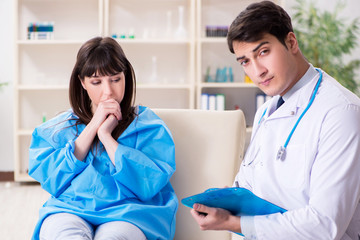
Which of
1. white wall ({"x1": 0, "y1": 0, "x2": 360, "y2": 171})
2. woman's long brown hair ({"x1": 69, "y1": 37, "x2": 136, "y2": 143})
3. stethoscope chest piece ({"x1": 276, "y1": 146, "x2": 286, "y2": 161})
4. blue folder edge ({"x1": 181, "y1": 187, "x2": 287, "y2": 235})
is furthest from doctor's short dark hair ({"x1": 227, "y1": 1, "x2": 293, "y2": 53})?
white wall ({"x1": 0, "y1": 0, "x2": 360, "y2": 171})

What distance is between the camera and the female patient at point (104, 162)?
166 cm

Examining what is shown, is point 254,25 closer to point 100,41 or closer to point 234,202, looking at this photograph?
point 234,202

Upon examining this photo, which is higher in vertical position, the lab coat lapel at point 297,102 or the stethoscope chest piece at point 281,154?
the lab coat lapel at point 297,102

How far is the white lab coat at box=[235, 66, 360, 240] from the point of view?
3.69 ft

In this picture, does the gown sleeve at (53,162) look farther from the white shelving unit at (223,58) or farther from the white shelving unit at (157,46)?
the white shelving unit at (223,58)

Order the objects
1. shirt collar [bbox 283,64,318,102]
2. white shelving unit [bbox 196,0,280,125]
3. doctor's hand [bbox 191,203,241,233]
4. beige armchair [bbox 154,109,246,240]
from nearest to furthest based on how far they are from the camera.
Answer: doctor's hand [bbox 191,203,241,233] < shirt collar [bbox 283,64,318,102] < beige armchair [bbox 154,109,246,240] < white shelving unit [bbox 196,0,280,125]

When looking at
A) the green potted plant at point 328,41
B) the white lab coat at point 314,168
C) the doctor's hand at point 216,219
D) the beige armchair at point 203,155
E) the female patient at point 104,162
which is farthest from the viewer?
the green potted plant at point 328,41

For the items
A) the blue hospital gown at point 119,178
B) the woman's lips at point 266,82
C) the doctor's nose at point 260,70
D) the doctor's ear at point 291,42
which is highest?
the doctor's ear at point 291,42

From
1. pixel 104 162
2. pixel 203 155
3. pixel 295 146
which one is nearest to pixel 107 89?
pixel 104 162

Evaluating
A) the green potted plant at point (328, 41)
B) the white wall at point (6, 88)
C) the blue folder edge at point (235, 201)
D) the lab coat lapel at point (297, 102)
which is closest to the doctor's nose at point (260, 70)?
the lab coat lapel at point (297, 102)

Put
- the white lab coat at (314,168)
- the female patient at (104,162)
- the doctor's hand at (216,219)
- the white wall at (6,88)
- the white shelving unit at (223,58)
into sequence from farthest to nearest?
the white shelving unit at (223,58) → the white wall at (6,88) → the female patient at (104,162) → the doctor's hand at (216,219) → the white lab coat at (314,168)

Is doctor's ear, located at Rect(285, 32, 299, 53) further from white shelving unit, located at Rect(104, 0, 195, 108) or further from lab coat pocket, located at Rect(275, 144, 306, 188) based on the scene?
white shelving unit, located at Rect(104, 0, 195, 108)

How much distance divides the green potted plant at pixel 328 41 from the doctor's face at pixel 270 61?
3242 millimetres

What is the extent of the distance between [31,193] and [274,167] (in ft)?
10.9
